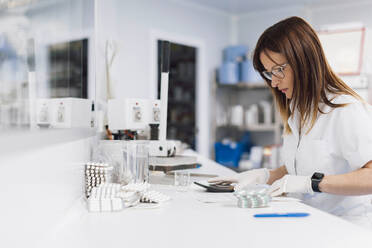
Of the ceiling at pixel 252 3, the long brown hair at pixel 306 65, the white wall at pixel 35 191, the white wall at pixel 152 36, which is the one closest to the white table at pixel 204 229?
the white wall at pixel 35 191

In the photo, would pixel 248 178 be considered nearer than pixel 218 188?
No

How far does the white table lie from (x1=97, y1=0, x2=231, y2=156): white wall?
2.40 m

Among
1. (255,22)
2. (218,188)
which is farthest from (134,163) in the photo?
(255,22)

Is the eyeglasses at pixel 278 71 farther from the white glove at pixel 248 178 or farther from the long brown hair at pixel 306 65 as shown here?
the white glove at pixel 248 178

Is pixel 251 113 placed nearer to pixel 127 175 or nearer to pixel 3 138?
pixel 127 175

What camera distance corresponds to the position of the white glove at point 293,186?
1.24 meters

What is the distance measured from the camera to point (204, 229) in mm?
867

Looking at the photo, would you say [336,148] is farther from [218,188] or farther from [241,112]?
[241,112]

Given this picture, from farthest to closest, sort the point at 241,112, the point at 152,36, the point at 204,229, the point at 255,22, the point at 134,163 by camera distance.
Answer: the point at 255,22 < the point at 241,112 < the point at 152,36 < the point at 134,163 < the point at 204,229

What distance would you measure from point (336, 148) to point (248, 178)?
0.36 metres

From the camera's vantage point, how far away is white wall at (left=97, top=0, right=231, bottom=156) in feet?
12.6

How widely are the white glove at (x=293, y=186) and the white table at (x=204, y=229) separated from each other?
0.15 metres

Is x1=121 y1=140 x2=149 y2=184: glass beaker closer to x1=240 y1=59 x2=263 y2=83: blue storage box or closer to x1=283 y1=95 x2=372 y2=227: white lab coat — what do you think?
x1=283 y1=95 x2=372 y2=227: white lab coat

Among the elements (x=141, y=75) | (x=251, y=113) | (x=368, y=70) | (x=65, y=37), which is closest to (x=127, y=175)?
(x=65, y=37)
